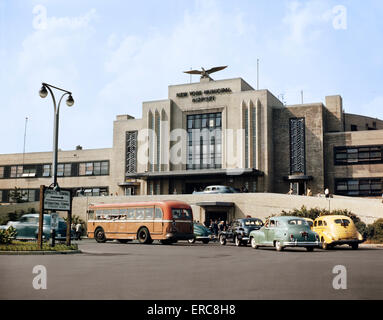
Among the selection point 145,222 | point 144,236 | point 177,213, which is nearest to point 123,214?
point 145,222

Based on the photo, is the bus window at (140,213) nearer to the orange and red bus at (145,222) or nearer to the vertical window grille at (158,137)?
the orange and red bus at (145,222)

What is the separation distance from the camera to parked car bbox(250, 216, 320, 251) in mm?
21336

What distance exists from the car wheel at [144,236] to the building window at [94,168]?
107 ft

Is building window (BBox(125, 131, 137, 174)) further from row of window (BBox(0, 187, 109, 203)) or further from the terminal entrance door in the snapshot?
the terminal entrance door

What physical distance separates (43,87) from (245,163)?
30816mm

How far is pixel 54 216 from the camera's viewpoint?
824 inches

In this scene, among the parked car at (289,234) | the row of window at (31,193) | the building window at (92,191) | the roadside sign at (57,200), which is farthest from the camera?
the building window at (92,191)

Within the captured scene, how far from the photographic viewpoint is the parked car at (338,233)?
2344 cm

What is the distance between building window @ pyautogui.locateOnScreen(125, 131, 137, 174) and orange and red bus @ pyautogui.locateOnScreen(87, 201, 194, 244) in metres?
23.8

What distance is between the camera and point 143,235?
29203mm

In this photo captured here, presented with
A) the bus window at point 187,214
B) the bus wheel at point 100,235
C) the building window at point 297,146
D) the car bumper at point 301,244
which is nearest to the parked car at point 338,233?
the car bumper at point 301,244

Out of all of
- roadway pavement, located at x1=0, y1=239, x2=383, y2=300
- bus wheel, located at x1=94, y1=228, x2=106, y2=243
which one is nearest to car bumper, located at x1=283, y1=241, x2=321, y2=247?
roadway pavement, located at x1=0, y1=239, x2=383, y2=300
